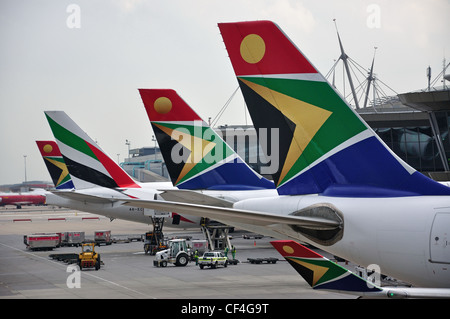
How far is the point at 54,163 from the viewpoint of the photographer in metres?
74.6

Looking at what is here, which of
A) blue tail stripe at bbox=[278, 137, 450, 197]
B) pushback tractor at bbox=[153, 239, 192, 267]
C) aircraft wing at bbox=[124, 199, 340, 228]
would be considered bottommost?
pushback tractor at bbox=[153, 239, 192, 267]

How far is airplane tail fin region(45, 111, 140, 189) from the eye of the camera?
54.3m

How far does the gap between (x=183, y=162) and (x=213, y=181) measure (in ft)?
7.90

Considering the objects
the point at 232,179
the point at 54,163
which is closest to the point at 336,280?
the point at 232,179

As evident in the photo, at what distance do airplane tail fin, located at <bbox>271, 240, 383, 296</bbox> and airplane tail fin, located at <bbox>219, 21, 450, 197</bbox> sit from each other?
9.11ft

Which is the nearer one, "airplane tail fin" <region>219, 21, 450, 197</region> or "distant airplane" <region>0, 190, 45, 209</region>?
"airplane tail fin" <region>219, 21, 450, 197</region>

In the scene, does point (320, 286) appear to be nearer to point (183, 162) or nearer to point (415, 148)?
point (183, 162)

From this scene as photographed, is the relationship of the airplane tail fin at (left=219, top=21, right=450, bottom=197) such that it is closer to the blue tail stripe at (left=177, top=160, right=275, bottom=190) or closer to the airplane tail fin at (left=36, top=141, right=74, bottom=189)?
the blue tail stripe at (left=177, top=160, right=275, bottom=190)

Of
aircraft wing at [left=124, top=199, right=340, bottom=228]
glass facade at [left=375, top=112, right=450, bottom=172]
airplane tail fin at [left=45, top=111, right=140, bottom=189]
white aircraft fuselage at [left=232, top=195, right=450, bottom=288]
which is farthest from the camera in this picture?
glass facade at [left=375, top=112, right=450, bottom=172]

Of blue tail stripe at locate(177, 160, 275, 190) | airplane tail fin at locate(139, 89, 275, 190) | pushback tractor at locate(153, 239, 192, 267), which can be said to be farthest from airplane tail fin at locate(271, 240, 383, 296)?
pushback tractor at locate(153, 239, 192, 267)

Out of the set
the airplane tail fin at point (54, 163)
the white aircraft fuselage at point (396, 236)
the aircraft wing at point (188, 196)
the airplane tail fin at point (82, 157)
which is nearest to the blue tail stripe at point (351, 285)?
the white aircraft fuselage at point (396, 236)

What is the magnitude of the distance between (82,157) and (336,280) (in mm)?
45786

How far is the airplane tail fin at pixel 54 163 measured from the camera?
73.4 metres

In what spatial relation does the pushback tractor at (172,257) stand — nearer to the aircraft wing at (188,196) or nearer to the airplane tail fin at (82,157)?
the aircraft wing at (188,196)
